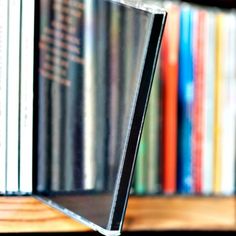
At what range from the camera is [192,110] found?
74 centimetres

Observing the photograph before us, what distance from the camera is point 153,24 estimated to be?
0.40 meters

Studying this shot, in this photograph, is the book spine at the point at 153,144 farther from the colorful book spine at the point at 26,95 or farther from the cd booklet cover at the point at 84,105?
the colorful book spine at the point at 26,95

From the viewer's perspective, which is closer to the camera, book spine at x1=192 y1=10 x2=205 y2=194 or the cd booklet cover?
→ the cd booklet cover

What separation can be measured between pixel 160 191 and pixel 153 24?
363 millimetres

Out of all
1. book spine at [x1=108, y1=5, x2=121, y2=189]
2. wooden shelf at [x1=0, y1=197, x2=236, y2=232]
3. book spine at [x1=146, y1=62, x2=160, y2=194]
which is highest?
book spine at [x1=108, y1=5, x2=121, y2=189]

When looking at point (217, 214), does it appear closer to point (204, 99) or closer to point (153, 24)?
point (204, 99)

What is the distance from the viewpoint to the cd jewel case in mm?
425

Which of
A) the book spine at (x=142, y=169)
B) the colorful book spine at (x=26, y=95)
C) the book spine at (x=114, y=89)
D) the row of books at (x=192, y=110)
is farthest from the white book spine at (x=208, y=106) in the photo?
the colorful book spine at (x=26, y=95)

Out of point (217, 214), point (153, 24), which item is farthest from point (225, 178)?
point (153, 24)

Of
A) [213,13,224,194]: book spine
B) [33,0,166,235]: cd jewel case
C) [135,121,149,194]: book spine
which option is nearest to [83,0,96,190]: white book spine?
[33,0,166,235]: cd jewel case

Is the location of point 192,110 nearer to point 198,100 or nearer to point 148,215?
point 198,100

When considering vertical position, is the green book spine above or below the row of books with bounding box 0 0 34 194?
below

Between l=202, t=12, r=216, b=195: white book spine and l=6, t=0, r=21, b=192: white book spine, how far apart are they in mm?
359

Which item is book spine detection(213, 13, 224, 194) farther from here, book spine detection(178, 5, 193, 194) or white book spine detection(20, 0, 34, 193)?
white book spine detection(20, 0, 34, 193)
